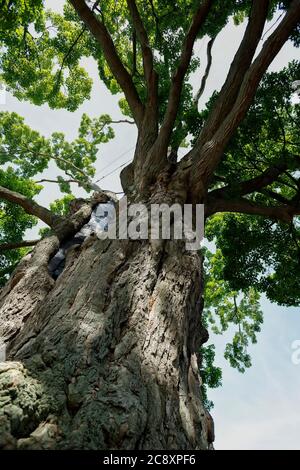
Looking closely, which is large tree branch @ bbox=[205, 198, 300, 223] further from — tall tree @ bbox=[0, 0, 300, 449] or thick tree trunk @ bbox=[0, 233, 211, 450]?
thick tree trunk @ bbox=[0, 233, 211, 450]

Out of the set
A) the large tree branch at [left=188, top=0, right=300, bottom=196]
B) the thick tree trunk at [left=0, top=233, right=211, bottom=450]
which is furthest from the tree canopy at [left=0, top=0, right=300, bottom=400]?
the thick tree trunk at [left=0, top=233, right=211, bottom=450]

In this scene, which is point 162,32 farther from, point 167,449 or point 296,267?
point 167,449

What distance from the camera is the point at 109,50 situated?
5.17 meters

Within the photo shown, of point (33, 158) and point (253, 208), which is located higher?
point (33, 158)

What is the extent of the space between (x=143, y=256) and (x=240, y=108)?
204 centimetres

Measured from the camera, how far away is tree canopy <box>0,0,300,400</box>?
4.58 m

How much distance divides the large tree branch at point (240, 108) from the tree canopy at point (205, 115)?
12 millimetres

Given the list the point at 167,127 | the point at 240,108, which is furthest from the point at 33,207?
the point at 240,108

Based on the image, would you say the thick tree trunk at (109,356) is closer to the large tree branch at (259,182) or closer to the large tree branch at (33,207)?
the large tree branch at (33,207)

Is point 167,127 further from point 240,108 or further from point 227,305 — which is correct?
point 227,305

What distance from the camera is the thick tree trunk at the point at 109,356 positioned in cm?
160

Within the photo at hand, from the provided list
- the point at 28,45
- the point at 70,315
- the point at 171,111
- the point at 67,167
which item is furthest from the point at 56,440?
the point at 67,167

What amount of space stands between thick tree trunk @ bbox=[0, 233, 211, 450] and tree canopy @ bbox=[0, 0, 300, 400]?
159cm

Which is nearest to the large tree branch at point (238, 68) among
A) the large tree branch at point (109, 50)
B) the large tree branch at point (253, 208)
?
the large tree branch at point (253, 208)
